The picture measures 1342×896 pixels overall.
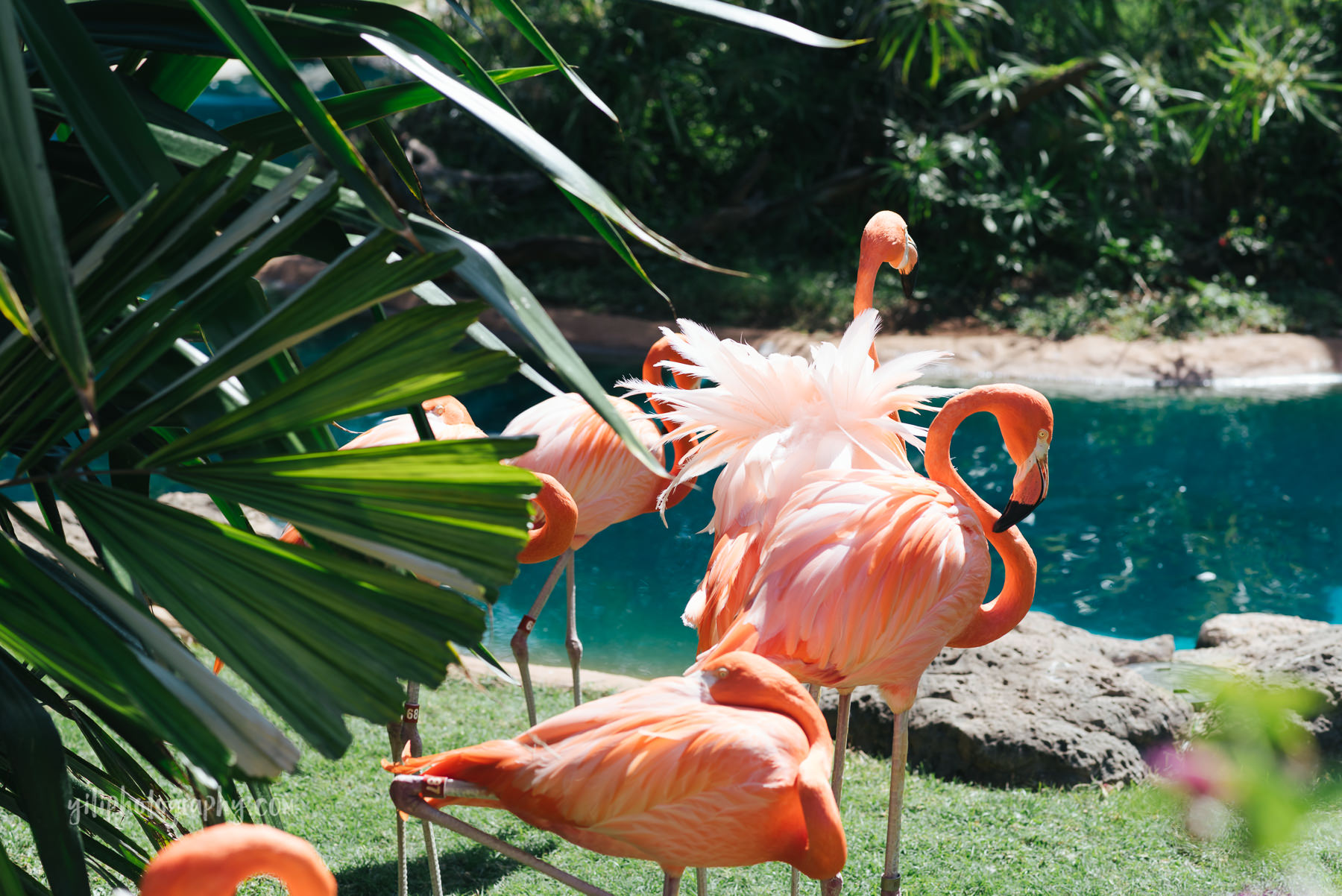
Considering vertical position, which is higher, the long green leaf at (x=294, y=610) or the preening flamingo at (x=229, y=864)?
the long green leaf at (x=294, y=610)

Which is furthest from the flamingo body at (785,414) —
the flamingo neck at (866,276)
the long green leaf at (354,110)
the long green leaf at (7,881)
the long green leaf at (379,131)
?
the long green leaf at (7,881)

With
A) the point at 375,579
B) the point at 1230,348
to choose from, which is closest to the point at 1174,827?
the point at 375,579

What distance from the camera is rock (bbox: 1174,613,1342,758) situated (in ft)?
10.9

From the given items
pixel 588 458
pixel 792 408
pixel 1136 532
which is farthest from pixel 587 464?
pixel 1136 532

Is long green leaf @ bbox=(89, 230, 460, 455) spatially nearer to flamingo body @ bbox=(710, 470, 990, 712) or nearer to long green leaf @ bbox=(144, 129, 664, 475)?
long green leaf @ bbox=(144, 129, 664, 475)

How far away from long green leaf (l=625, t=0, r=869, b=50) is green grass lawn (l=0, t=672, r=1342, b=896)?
78.7 inches

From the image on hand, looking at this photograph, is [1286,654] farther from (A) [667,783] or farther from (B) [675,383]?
(A) [667,783]

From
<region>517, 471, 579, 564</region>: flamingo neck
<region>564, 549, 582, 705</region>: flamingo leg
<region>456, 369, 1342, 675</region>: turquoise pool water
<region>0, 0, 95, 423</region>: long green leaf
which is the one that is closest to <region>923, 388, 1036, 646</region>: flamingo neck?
<region>517, 471, 579, 564</region>: flamingo neck

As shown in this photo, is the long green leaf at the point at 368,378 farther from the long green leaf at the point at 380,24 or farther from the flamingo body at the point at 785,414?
the flamingo body at the point at 785,414

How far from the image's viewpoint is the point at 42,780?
1035 millimetres

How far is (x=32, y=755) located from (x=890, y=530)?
1629mm

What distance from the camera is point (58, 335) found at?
81cm

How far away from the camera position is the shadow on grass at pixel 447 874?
8.84 feet

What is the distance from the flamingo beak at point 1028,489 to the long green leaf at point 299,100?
1.75 meters
